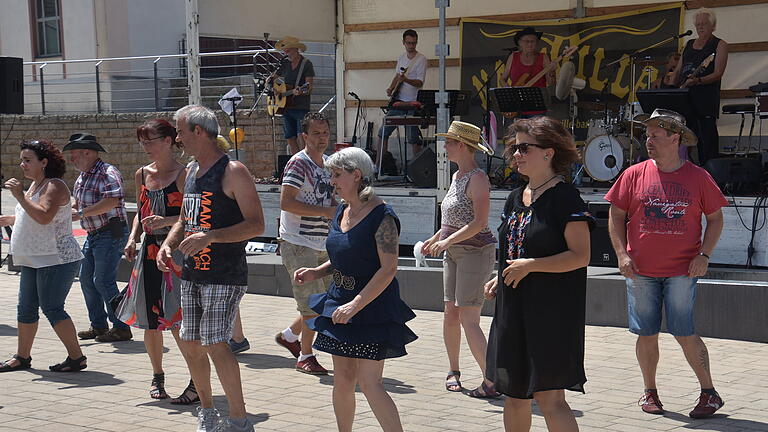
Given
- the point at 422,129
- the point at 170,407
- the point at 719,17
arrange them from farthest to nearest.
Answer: the point at 422,129
the point at 719,17
the point at 170,407

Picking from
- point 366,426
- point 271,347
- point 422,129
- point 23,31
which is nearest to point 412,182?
point 422,129

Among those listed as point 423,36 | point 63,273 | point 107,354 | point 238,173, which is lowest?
point 107,354

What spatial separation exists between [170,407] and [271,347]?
6.54 feet

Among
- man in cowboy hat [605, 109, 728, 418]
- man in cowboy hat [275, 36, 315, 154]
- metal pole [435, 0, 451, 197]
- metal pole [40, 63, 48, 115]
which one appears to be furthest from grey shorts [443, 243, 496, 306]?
metal pole [40, 63, 48, 115]

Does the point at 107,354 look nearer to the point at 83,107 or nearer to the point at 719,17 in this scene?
the point at 719,17

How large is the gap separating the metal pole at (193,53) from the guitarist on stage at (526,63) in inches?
157

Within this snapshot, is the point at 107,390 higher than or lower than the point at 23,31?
lower

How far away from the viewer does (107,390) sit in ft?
22.5

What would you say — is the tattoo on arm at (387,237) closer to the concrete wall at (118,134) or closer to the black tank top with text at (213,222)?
the black tank top with text at (213,222)

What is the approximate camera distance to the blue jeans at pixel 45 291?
7.32 meters

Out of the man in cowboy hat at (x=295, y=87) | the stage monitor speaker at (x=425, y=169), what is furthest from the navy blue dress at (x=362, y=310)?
the man in cowboy hat at (x=295, y=87)

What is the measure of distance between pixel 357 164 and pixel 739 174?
6.84 m

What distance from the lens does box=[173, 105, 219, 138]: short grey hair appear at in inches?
213

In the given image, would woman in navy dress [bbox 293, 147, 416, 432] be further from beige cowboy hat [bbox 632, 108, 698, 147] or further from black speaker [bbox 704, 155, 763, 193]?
black speaker [bbox 704, 155, 763, 193]
